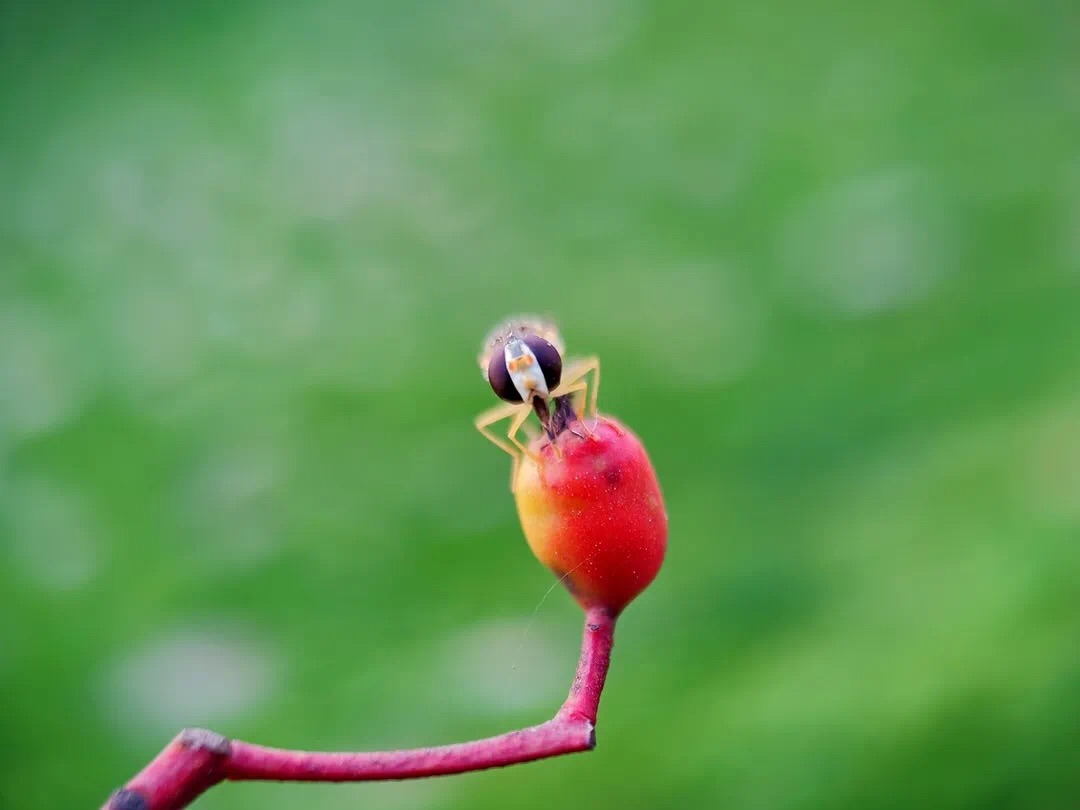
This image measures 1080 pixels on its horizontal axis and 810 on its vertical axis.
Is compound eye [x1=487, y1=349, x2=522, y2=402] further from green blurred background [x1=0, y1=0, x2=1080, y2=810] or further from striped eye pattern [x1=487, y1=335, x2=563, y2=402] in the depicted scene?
green blurred background [x1=0, y1=0, x2=1080, y2=810]

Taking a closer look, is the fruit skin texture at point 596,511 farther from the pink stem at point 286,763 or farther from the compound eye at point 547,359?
the pink stem at point 286,763

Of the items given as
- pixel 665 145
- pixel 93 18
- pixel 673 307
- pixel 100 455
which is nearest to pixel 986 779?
pixel 673 307

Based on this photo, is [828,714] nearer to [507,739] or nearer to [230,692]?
[230,692]

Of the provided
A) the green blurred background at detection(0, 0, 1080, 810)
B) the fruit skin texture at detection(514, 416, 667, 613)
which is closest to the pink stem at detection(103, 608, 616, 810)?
the fruit skin texture at detection(514, 416, 667, 613)

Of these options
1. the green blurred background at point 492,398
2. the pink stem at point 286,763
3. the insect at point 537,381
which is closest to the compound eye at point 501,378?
the insect at point 537,381

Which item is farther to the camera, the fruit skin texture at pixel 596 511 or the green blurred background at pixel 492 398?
the green blurred background at pixel 492 398

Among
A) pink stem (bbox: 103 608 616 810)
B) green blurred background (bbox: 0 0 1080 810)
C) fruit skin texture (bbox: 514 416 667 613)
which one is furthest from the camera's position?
green blurred background (bbox: 0 0 1080 810)
